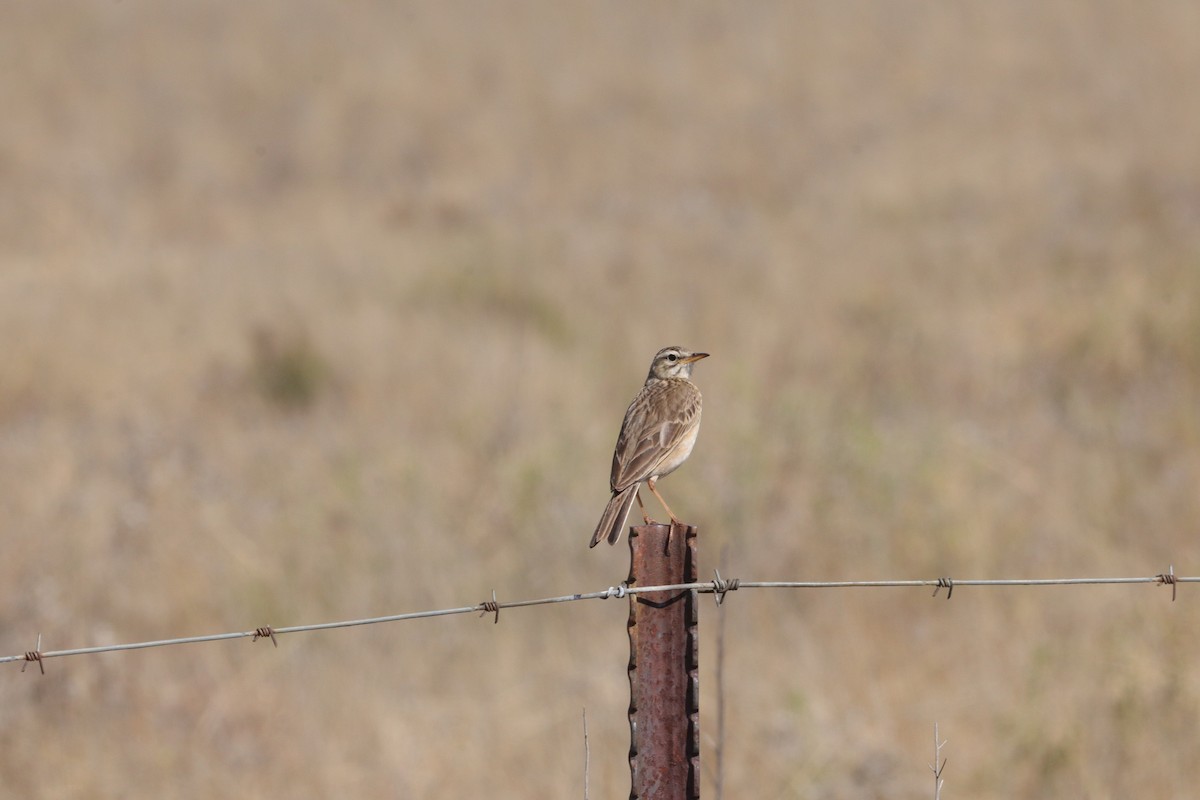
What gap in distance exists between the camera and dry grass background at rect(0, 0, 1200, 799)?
806cm

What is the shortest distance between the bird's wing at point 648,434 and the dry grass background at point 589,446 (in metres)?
3.02

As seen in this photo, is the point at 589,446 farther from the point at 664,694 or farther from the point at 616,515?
the point at 664,694

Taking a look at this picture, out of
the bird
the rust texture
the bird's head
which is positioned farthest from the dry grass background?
the rust texture

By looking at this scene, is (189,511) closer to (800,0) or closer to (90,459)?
(90,459)

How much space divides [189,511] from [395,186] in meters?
20.6

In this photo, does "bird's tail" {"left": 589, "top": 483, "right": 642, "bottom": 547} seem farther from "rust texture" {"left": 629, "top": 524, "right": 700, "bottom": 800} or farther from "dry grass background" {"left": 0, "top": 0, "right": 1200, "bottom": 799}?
"dry grass background" {"left": 0, "top": 0, "right": 1200, "bottom": 799}

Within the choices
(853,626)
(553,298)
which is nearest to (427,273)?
(553,298)

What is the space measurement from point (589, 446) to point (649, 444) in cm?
744

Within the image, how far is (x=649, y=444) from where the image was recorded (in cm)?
520

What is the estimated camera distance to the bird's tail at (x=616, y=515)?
4.72m

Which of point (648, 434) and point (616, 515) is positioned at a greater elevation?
point (648, 434)

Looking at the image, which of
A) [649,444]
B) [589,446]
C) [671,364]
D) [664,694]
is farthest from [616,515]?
[589,446]

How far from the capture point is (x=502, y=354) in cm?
1559

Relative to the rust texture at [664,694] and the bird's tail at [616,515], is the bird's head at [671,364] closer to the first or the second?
the bird's tail at [616,515]
